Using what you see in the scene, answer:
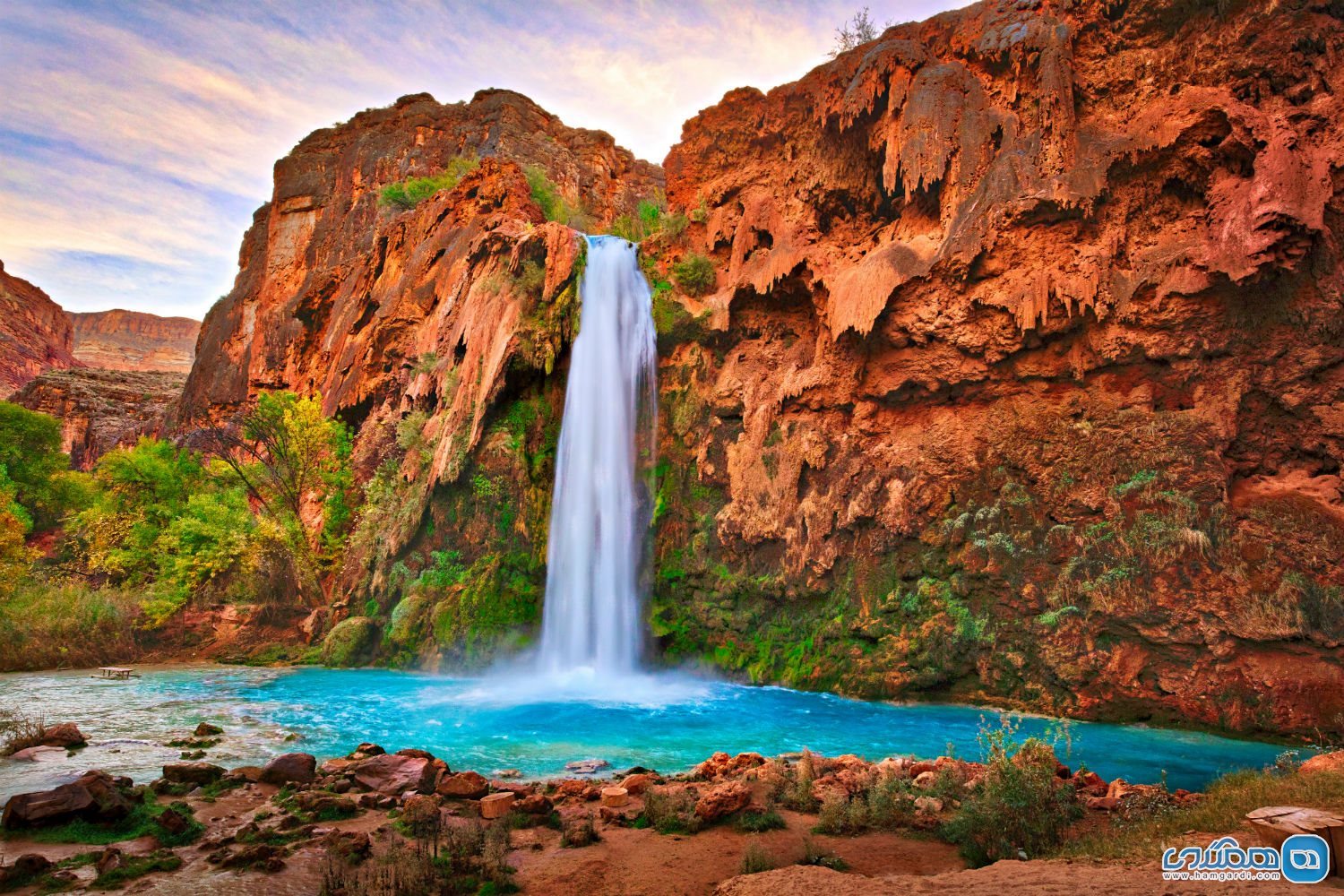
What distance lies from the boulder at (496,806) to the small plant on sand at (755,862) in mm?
2616

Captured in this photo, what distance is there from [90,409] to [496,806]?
55.2m

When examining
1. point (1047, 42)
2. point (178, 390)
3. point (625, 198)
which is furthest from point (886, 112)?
point (178, 390)

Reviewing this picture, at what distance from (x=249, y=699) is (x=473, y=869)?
1155cm

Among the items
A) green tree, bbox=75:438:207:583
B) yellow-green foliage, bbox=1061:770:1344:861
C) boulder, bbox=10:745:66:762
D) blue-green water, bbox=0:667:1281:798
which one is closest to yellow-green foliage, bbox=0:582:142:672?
blue-green water, bbox=0:667:1281:798

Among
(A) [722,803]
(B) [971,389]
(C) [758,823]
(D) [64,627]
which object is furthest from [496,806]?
(D) [64,627]

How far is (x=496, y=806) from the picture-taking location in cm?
688

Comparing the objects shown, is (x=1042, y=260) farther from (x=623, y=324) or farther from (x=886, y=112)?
(x=623, y=324)

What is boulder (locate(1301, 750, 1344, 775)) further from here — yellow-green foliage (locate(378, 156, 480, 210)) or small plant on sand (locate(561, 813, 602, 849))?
yellow-green foliage (locate(378, 156, 480, 210))

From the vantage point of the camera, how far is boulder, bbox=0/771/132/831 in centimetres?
580

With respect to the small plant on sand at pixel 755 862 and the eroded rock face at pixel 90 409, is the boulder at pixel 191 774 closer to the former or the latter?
the small plant on sand at pixel 755 862

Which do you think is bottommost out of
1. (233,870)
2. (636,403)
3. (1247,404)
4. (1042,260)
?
(233,870)

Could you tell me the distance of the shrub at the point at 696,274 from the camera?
2183 cm

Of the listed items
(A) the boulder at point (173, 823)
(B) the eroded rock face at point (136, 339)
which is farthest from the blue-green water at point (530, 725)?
(B) the eroded rock face at point (136, 339)

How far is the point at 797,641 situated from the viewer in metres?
17.2
